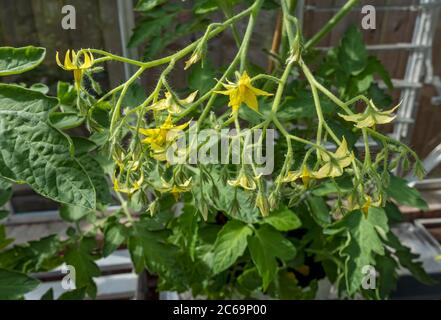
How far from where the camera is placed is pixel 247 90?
0.52 meters

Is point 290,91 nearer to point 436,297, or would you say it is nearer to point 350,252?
point 350,252

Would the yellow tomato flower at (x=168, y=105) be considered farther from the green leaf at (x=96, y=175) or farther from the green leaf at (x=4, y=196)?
the green leaf at (x=4, y=196)

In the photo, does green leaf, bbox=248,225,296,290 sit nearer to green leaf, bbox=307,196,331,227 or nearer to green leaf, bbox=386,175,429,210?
green leaf, bbox=307,196,331,227

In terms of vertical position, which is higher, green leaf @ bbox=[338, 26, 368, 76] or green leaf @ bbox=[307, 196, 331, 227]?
green leaf @ bbox=[338, 26, 368, 76]

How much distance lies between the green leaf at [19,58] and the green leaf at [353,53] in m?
0.57

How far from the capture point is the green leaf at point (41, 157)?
1.57 ft

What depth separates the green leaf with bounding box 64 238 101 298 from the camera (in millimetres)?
893

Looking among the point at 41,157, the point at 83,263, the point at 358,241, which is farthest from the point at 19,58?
the point at 358,241

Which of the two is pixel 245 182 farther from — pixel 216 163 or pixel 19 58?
pixel 19 58

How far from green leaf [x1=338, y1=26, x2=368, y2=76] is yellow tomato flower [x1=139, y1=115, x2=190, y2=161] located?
45 centimetres

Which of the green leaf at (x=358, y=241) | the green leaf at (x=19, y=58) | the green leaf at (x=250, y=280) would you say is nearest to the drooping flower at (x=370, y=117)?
the green leaf at (x=358, y=241)

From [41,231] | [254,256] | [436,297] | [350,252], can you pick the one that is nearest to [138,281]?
[41,231]

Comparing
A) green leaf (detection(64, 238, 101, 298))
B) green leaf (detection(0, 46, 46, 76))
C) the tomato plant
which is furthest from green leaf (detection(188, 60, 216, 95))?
green leaf (detection(64, 238, 101, 298))

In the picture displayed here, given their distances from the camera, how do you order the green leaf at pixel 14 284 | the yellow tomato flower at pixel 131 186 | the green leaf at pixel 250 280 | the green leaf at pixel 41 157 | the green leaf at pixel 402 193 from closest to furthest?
the green leaf at pixel 41 157
the yellow tomato flower at pixel 131 186
the green leaf at pixel 14 284
the green leaf at pixel 402 193
the green leaf at pixel 250 280
